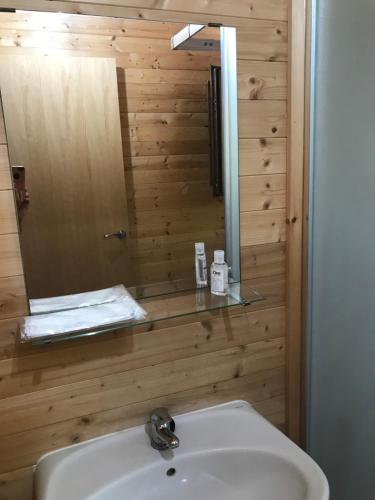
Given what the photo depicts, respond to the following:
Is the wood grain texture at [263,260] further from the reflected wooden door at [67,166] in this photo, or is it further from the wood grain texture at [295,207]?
the reflected wooden door at [67,166]

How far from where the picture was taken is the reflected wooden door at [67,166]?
1.00 metres

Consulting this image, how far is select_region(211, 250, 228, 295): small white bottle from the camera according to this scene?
1.21 m

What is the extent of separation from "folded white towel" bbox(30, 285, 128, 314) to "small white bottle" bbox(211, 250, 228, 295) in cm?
25

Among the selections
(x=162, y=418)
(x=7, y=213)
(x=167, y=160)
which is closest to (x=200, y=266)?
(x=167, y=160)

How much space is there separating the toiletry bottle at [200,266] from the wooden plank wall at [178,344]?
0.10 meters

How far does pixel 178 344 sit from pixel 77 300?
0.32 m

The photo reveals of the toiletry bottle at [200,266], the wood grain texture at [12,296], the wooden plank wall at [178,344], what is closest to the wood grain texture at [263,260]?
the wooden plank wall at [178,344]

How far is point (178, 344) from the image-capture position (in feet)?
4.06

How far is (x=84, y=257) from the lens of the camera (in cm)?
111

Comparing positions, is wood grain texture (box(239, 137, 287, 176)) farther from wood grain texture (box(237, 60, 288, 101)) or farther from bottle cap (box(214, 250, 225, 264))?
bottle cap (box(214, 250, 225, 264))

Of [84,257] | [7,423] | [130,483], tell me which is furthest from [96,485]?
[84,257]

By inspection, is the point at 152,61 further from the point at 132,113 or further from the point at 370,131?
the point at 370,131

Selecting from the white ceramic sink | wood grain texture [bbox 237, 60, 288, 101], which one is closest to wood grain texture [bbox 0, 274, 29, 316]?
the white ceramic sink

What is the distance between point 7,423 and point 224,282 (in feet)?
2.20
